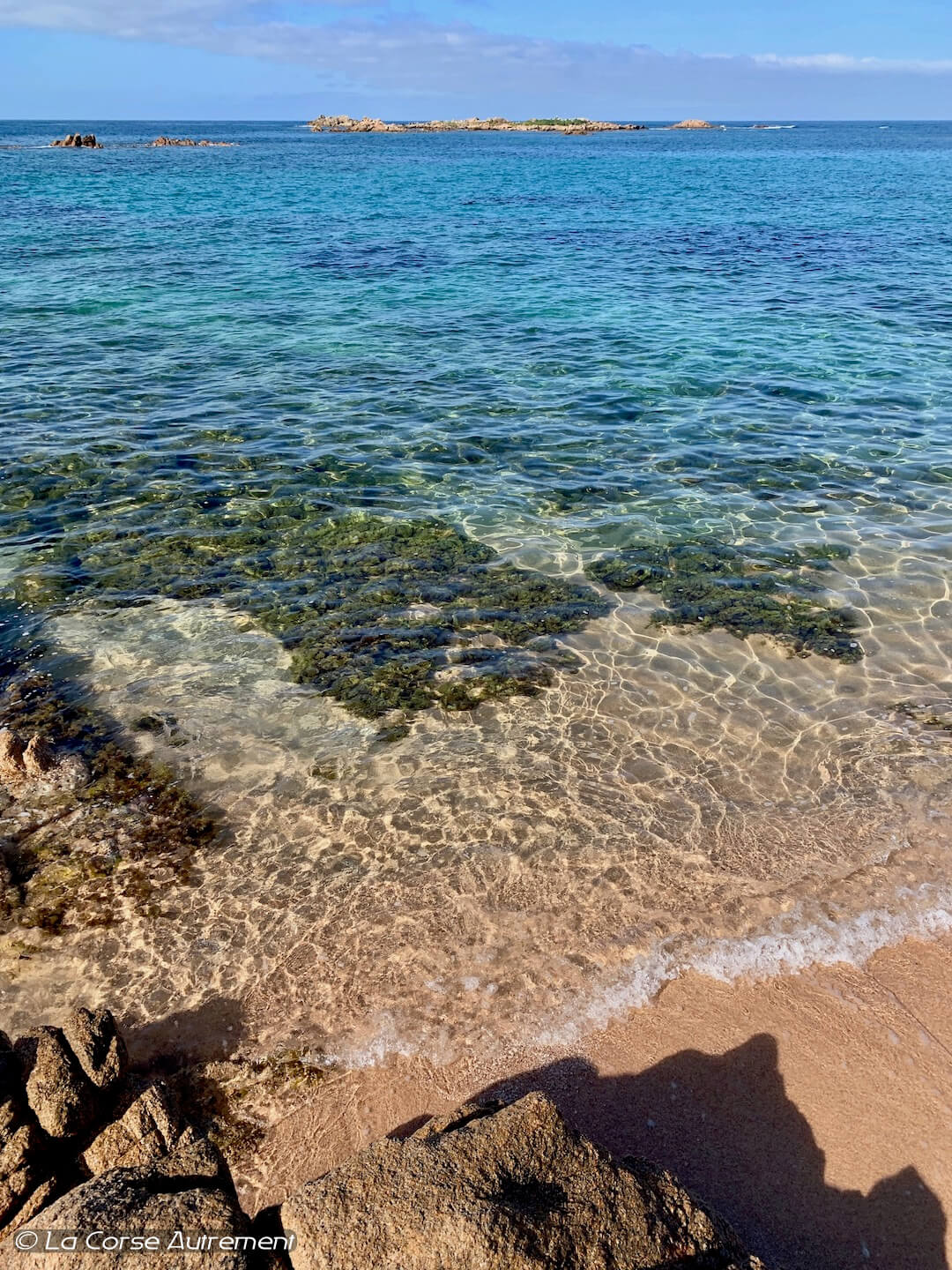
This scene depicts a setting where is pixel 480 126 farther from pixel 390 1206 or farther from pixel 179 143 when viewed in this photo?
pixel 390 1206

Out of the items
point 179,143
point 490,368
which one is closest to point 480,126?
point 179,143

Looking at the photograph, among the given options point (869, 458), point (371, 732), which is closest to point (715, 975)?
point (371, 732)

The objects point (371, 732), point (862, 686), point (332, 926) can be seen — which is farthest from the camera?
point (862, 686)

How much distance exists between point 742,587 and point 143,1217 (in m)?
9.70

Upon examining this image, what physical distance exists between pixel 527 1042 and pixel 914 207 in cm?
5648

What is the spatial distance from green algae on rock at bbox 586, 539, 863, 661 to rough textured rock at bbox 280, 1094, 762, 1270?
23.8 feet

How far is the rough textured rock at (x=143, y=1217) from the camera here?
3.43 m

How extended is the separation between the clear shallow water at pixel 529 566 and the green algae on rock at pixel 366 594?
0.36 metres

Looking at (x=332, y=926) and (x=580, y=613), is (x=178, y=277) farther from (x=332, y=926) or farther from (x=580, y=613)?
(x=332, y=926)

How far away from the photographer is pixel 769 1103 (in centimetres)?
528

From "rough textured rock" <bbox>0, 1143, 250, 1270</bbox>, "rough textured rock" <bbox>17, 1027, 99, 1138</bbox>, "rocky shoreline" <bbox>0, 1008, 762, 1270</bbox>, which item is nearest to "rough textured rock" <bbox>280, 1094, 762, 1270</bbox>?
"rocky shoreline" <bbox>0, 1008, 762, 1270</bbox>

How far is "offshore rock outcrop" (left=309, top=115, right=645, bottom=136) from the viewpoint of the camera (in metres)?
163

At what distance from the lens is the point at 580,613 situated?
10.7 metres

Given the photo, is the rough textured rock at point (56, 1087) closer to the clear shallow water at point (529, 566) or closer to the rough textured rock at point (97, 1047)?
the rough textured rock at point (97, 1047)
